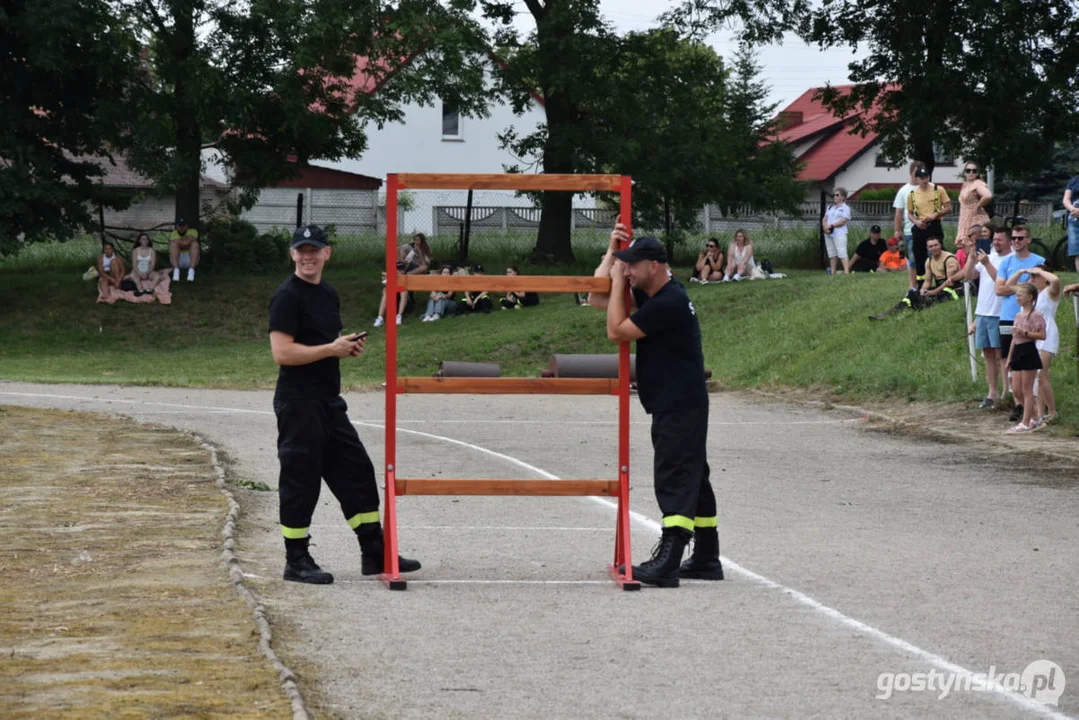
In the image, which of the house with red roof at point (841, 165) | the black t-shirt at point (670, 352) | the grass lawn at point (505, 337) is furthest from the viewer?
the house with red roof at point (841, 165)

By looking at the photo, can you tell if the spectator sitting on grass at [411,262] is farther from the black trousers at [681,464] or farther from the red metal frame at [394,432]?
the black trousers at [681,464]

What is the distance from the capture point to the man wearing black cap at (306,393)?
8031mm

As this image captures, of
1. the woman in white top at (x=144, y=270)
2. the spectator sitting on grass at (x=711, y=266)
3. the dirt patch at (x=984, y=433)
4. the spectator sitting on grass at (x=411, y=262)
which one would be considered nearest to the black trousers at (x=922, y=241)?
the dirt patch at (x=984, y=433)

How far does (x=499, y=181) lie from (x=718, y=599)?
246 cm

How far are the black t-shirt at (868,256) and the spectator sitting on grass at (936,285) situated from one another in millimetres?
8132

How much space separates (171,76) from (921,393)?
2091 cm

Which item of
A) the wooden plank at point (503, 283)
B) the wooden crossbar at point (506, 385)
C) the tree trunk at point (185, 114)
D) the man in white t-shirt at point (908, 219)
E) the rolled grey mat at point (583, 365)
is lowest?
the rolled grey mat at point (583, 365)

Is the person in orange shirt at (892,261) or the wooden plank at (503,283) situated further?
A: the person in orange shirt at (892,261)

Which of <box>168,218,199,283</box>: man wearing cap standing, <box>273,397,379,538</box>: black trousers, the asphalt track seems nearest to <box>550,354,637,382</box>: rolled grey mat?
the asphalt track

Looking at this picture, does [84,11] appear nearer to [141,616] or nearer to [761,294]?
[761,294]

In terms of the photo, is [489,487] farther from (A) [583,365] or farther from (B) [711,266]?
(B) [711,266]

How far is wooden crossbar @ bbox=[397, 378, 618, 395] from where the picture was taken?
8.27m

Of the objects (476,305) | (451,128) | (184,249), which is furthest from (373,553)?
(451,128)

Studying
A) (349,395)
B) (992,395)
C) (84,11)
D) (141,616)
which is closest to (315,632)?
(141,616)
